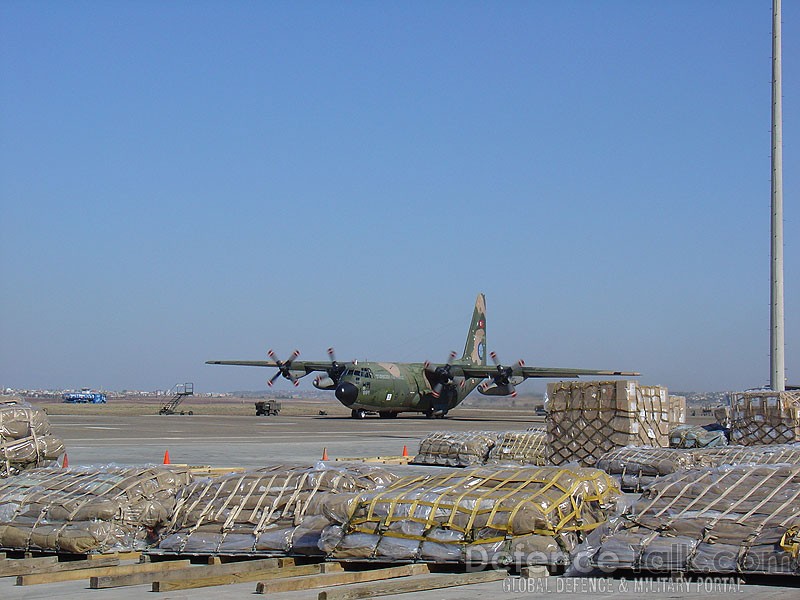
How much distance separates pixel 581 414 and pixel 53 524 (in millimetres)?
10445

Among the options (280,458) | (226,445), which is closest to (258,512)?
(280,458)

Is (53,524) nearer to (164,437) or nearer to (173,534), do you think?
(173,534)

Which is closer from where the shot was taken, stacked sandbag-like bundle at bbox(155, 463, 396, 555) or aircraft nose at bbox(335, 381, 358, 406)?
stacked sandbag-like bundle at bbox(155, 463, 396, 555)

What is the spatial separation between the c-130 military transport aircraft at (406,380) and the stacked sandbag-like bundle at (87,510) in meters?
37.8

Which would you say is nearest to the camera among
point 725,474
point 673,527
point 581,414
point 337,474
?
point 673,527

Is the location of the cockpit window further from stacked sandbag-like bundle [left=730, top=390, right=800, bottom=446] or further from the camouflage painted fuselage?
stacked sandbag-like bundle [left=730, top=390, right=800, bottom=446]

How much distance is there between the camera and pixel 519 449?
65.6 ft

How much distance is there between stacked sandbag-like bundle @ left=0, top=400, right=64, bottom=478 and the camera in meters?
13.7

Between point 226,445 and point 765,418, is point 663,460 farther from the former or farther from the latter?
point 226,445

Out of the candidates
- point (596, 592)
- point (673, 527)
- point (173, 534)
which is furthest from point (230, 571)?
point (673, 527)

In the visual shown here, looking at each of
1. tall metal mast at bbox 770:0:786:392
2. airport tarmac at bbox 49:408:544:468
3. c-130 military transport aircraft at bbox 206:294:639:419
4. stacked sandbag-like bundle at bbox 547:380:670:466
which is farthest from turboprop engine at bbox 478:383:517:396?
stacked sandbag-like bundle at bbox 547:380:670:466

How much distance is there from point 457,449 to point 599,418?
393 centimetres

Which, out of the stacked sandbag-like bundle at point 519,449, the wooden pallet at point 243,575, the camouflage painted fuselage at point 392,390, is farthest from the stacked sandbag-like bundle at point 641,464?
the camouflage painted fuselage at point 392,390

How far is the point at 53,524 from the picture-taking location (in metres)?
9.96
